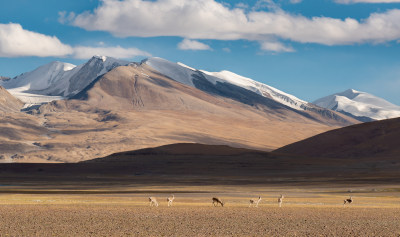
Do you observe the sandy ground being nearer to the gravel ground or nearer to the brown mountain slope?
the gravel ground

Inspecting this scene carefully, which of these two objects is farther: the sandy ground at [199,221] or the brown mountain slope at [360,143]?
the brown mountain slope at [360,143]

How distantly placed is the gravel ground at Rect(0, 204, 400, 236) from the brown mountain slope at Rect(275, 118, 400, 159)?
119 m

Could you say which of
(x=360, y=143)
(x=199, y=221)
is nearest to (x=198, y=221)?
(x=199, y=221)

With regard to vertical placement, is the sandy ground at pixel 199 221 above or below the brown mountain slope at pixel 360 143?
below

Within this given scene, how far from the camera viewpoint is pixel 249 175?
443 ft

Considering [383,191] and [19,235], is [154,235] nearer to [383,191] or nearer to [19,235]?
[19,235]

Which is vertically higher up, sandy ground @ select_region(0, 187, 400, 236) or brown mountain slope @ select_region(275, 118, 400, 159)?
brown mountain slope @ select_region(275, 118, 400, 159)

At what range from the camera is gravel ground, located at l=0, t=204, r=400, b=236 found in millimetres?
34875

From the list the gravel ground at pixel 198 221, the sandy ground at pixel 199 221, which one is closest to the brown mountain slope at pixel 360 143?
the sandy ground at pixel 199 221

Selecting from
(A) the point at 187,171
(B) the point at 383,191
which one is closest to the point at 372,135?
(A) the point at 187,171

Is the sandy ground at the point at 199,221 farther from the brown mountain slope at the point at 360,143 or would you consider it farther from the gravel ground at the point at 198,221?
the brown mountain slope at the point at 360,143

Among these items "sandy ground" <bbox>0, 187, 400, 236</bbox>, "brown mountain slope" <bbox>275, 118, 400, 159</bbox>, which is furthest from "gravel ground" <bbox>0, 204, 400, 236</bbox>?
"brown mountain slope" <bbox>275, 118, 400, 159</bbox>

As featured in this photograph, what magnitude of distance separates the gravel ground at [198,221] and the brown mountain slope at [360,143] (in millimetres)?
118875

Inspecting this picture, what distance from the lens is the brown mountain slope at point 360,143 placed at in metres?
172
